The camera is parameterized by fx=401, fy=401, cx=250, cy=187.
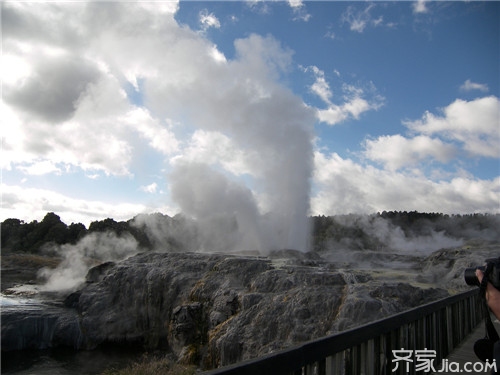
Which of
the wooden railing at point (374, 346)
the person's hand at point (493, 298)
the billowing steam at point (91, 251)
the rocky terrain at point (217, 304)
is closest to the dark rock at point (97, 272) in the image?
the rocky terrain at point (217, 304)

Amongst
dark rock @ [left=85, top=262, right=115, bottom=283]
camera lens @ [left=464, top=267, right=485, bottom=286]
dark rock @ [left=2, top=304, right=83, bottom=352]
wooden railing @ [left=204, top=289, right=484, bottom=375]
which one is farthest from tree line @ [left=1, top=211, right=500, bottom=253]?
camera lens @ [left=464, top=267, right=485, bottom=286]

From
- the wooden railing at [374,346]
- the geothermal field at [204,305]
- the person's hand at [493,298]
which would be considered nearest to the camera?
the wooden railing at [374,346]

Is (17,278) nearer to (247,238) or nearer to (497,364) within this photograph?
(247,238)

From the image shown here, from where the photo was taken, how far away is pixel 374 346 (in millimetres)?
3695

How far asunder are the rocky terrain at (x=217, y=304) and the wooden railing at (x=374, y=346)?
12.6ft

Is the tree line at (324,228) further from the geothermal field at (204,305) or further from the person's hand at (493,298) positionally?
the person's hand at (493,298)

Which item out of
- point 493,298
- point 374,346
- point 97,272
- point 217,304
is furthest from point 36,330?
point 493,298

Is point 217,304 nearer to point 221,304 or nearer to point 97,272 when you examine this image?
point 221,304

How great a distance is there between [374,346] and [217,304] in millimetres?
9446

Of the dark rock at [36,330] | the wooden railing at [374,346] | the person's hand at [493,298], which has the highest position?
the person's hand at [493,298]

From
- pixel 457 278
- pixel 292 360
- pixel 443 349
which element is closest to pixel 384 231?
pixel 457 278

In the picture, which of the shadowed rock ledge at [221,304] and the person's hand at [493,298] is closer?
the person's hand at [493,298]

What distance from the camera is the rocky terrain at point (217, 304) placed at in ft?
34.1

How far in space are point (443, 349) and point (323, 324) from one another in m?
4.47
